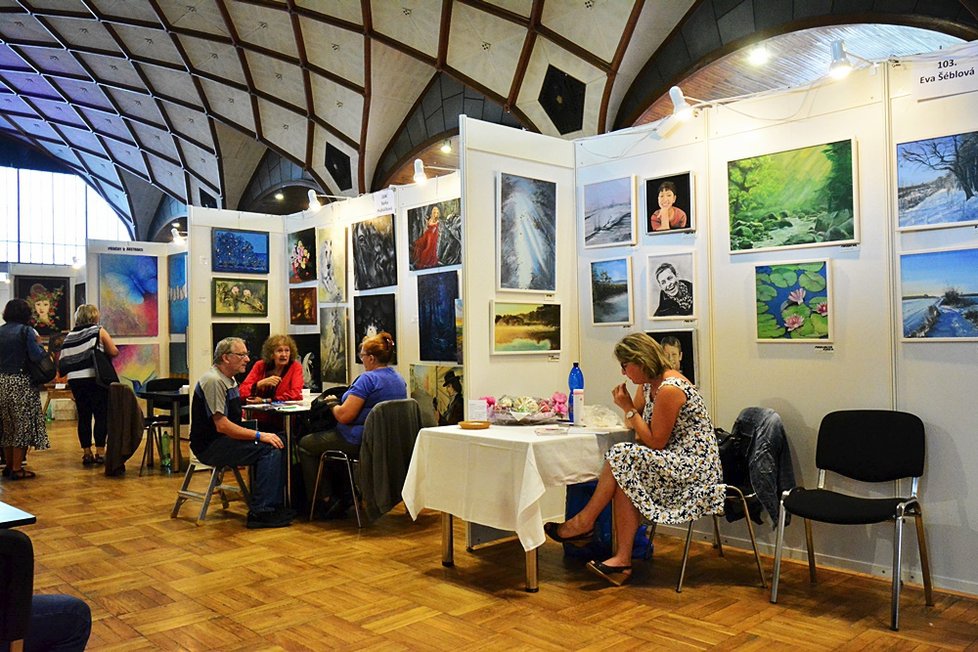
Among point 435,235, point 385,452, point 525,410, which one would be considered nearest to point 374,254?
point 435,235

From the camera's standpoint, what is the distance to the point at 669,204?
17.3 ft

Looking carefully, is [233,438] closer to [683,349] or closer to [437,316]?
[437,316]

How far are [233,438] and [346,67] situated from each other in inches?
216

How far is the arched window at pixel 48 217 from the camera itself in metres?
20.8

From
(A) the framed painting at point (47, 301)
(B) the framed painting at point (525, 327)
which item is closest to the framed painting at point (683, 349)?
(B) the framed painting at point (525, 327)

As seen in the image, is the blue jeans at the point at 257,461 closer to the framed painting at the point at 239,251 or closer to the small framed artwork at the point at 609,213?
the small framed artwork at the point at 609,213

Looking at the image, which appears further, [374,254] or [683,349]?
[374,254]

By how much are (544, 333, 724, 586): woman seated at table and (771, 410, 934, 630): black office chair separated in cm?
44

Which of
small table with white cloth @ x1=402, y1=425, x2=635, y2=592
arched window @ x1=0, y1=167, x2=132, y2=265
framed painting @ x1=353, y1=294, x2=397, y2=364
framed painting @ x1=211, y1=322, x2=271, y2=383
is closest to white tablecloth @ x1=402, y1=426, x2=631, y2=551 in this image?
small table with white cloth @ x1=402, y1=425, x2=635, y2=592

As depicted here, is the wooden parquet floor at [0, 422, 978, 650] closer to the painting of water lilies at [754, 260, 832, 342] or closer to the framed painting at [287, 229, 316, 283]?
the painting of water lilies at [754, 260, 832, 342]

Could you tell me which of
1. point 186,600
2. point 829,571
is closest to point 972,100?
point 829,571

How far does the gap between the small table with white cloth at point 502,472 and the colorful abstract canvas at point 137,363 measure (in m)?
6.98

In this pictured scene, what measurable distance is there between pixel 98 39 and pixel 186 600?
1030 cm

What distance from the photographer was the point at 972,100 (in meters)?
4.01
